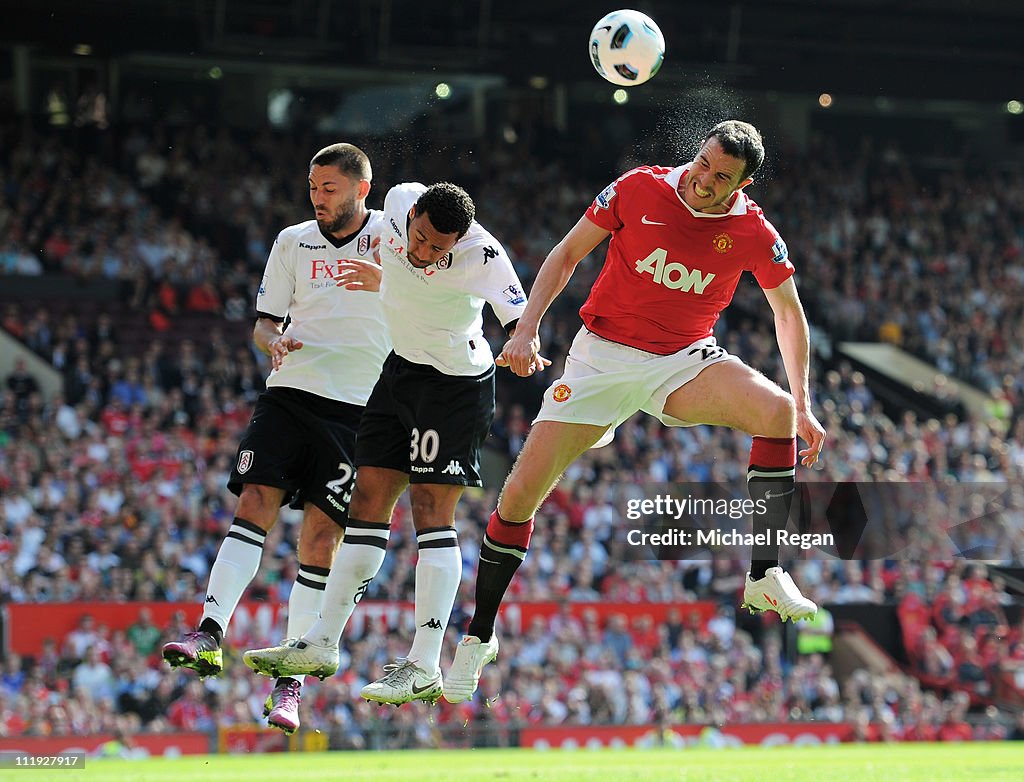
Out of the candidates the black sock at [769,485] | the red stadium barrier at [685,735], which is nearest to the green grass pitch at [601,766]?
the red stadium barrier at [685,735]

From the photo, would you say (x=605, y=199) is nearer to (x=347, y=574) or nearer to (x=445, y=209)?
(x=445, y=209)

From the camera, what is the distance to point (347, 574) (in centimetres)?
770

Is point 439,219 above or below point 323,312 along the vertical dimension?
above

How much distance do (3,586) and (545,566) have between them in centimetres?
615

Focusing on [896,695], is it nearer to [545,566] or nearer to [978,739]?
[978,739]

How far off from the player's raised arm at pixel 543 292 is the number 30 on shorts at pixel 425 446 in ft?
2.37

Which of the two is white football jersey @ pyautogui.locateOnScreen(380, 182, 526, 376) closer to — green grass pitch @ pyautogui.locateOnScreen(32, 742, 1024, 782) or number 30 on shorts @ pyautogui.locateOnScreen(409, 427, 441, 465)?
number 30 on shorts @ pyautogui.locateOnScreen(409, 427, 441, 465)

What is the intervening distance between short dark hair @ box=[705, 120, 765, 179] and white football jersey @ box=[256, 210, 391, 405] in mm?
2101

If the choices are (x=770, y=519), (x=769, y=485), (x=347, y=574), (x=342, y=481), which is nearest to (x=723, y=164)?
(x=769, y=485)

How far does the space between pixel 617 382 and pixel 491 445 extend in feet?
32.8

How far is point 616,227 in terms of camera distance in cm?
749

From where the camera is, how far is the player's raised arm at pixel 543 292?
22.7 ft

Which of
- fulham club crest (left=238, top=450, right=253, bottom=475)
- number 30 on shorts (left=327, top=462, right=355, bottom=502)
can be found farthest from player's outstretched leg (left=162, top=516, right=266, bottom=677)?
number 30 on shorts (left=327, top=462, right=355, bottom=502)

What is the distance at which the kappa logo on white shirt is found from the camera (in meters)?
7.53
